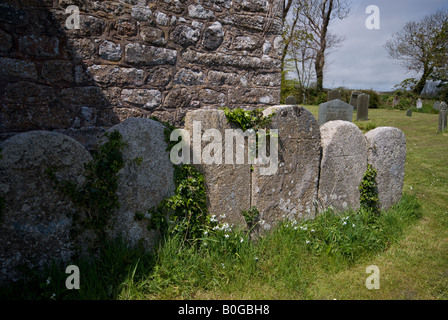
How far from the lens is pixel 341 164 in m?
3.32

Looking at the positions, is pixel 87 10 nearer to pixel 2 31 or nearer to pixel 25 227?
pixel 2 31

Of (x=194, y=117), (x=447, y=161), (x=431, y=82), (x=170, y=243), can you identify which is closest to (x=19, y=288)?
(x=170, y=243)

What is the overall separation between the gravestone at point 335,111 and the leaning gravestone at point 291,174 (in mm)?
5683

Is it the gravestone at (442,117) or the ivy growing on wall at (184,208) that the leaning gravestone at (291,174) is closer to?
the ivy growing on wall at (184,208)

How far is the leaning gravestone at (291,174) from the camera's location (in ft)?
9.66

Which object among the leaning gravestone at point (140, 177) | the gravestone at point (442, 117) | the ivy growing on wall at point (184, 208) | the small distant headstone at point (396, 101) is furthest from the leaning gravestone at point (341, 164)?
the small distant headstone at point (396, 101)

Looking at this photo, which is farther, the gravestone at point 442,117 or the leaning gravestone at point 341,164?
the gravestone at point 442,117

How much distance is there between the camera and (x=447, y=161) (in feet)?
21.3

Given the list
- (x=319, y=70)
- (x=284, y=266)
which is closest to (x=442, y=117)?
(x=284, y=266)

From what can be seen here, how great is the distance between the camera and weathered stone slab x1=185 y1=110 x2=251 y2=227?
104 inches

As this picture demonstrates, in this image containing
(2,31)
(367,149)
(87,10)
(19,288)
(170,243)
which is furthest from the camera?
(367,149)

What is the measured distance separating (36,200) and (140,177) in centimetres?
76

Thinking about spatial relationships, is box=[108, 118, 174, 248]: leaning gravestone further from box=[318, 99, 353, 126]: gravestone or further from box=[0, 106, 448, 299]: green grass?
box=[318, 99, 353, 126]: gravestone

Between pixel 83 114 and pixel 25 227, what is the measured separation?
1.67 meters
